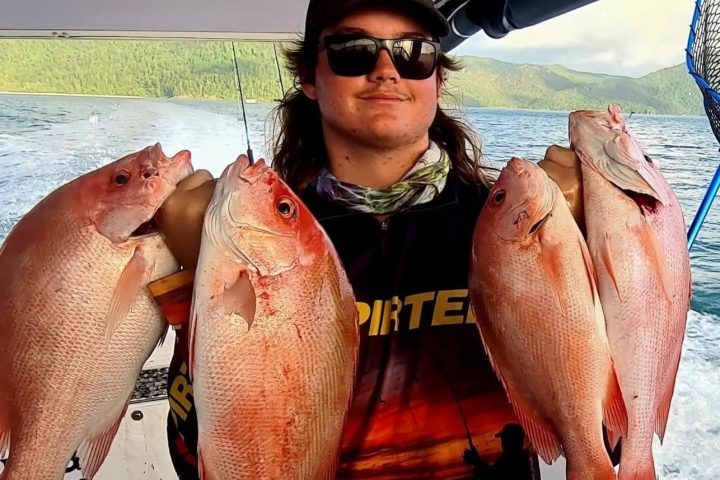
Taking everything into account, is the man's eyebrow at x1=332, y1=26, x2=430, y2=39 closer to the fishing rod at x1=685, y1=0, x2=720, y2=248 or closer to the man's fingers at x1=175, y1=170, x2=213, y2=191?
the man's fingers at x1=175, y1=170, x2=213, y2=191

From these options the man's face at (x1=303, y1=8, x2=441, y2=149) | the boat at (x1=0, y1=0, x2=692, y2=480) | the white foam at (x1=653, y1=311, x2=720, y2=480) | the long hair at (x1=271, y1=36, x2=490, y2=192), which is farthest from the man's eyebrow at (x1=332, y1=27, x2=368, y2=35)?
the white foam at (x1=653, y1=311, x2=720, y2=480)

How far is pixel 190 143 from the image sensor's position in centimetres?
891

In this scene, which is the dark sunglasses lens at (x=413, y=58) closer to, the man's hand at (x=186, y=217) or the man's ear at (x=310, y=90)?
the man's ear at (x=310, y=90)

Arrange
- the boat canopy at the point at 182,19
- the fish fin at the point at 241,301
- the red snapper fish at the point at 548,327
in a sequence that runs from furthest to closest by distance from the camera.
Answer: the boat canopy at the point at 182,19 → the red snapper fish at the point at 548,327 → the fish fin at the point at 241,301

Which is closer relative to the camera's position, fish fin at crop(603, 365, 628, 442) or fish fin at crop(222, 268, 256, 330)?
fish fin at crop(222, 268, 256, 330)

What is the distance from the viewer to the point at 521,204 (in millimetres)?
1230

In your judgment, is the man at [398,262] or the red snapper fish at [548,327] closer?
the red snapper fish at [548,327]

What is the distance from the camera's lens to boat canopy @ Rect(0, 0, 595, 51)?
3.70 meters

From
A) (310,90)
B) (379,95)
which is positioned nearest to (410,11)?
(379,95)

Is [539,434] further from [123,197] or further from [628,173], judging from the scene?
[123,197]

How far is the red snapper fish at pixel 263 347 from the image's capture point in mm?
1080

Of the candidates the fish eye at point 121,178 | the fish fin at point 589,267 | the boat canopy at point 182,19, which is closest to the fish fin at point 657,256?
the fish fin at point 589,267

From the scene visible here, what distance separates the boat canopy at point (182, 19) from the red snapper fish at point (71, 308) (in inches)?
107

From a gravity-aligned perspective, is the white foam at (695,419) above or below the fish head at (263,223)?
below
